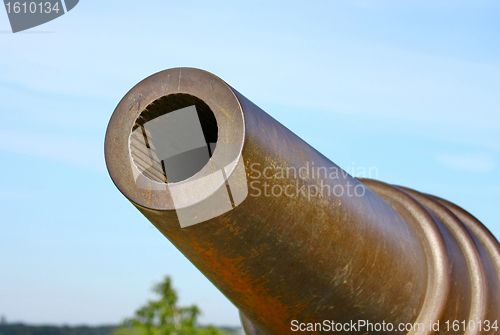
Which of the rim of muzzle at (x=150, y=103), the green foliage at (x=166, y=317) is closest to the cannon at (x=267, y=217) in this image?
the rim of muzzle at (x=150, y=103)

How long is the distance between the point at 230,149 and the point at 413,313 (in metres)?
1.38

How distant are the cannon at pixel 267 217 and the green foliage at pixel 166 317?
2271 cm

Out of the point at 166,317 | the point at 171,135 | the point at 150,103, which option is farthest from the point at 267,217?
the point at 166,317

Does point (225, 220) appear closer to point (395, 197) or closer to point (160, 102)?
point (160, 102)

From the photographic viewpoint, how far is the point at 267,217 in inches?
69.6

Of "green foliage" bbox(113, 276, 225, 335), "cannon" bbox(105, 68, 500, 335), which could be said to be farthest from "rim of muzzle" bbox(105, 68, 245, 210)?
"green foliage" bbox(113, 276, 225, 335)

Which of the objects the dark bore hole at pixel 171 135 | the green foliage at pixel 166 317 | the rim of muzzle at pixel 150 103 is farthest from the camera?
the green foliage at pixel 166 317

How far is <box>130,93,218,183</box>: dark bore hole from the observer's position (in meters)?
1.72

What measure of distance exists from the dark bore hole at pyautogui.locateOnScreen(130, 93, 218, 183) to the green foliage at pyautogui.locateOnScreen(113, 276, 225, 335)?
23.3 metres

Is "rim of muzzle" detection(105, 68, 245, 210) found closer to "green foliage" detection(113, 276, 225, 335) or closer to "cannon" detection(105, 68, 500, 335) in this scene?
"cannon" detection(105, 68, 500, 335)

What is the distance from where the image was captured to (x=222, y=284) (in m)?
2.03

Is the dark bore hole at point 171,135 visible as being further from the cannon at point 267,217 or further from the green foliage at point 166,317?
the green foliage at point 166,317

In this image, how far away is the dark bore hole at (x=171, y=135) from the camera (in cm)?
172

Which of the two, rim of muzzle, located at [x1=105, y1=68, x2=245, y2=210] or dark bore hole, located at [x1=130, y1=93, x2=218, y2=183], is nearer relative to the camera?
rim of muzzle, located at [x1=105, y1=68, x2=245, y2=210]
